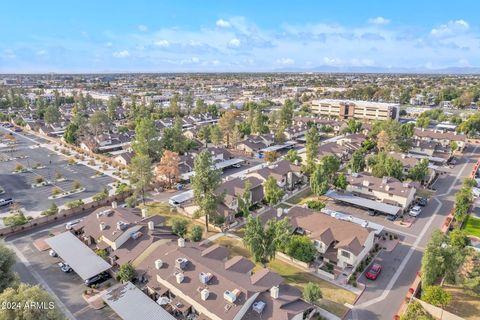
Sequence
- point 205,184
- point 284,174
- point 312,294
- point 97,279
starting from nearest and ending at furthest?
1. point 312,294
2. point 97,279
3. point 205,184
4. point 284,174

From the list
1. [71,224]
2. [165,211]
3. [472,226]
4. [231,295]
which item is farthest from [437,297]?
[71,224]

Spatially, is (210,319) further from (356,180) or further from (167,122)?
(167,122)

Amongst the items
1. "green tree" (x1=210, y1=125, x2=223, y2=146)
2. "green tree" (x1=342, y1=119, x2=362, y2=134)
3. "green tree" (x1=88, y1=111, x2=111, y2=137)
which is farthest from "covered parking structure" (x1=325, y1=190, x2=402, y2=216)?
"green tree" (x1=88, y1=111, x2=111, y2=137)

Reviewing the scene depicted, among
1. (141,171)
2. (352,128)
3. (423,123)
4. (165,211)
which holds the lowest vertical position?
(165,211)

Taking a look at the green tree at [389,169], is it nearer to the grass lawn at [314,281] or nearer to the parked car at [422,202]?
the parked car at [422,202]

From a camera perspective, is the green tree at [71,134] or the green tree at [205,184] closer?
the green tree at [205,184]

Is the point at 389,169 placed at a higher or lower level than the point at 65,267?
higher

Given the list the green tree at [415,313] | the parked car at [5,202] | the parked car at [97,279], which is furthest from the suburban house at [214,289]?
the parked car at [5,202]

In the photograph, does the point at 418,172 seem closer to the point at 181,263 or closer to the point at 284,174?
the point at 284,174
